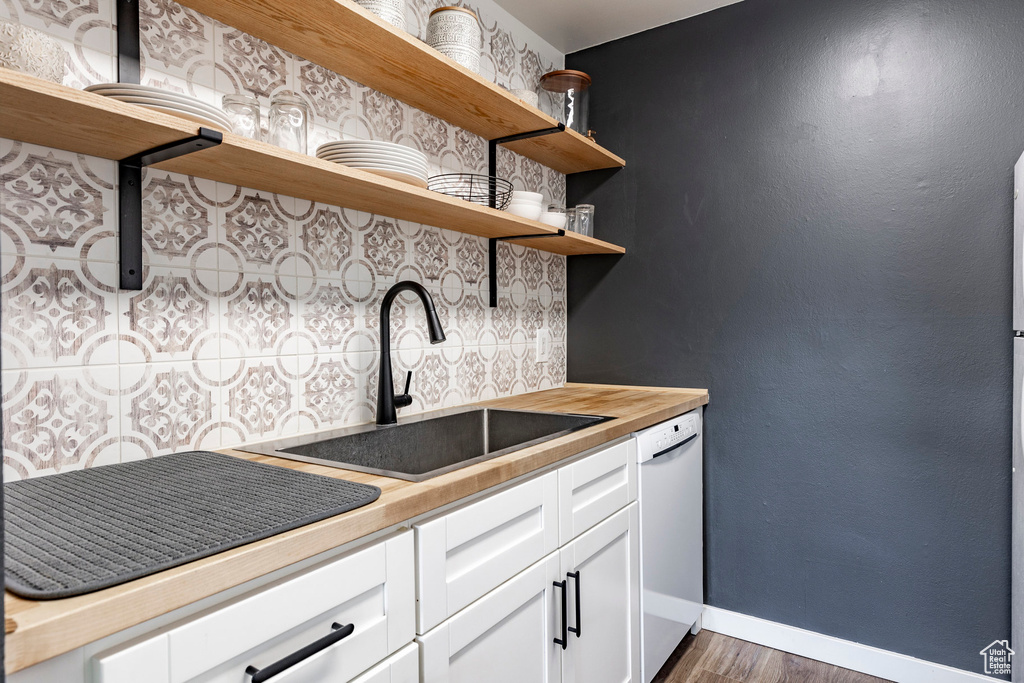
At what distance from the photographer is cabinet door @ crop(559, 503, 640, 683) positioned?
4.64ft

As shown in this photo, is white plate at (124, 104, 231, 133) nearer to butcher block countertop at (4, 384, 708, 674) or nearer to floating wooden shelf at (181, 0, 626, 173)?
floating wooden shelf at (181, 0, 626, 173)

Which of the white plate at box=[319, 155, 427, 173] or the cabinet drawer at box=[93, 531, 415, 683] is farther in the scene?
the white plate at box=[319, 155, 427, 173]

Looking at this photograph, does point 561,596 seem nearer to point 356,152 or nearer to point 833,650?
point 356,152

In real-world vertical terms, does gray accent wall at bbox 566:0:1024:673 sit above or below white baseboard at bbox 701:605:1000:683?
above

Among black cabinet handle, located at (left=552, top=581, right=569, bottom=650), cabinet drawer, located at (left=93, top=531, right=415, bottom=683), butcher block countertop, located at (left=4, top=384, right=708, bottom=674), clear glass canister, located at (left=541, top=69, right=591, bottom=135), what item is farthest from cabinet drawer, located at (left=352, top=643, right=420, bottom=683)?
clear glass canister, located at (left=541, top=69, right=591, bottom=135)

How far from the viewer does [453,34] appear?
5.34 ft

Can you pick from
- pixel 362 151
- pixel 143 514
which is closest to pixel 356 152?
pixel 362 151

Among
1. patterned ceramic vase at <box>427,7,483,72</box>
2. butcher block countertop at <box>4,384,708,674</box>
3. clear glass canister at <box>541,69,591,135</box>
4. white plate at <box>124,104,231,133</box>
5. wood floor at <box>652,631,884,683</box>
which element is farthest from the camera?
clear glass canister at <box>541,69,591,135</box>

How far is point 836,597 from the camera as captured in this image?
208 centimetres

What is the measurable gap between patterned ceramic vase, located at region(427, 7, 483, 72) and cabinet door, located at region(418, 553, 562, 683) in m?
1.30

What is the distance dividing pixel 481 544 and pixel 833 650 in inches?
64.6

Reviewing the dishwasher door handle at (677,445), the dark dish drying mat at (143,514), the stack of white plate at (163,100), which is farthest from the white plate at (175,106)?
the dishwasher door handle at (677,445)

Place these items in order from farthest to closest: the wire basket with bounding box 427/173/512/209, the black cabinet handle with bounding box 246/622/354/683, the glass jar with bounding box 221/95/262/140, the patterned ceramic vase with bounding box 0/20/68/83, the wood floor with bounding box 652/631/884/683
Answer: the wood floor with bounding box 652/631/884/683 < the wire basket with bounding box 427/173/512/209 < the glass jar with bounding box 221/95/262/140 < the patterned ceramic vase with bounding box 0/20/68/83 < the black cabinet handle with bounding box 246/622/354/683

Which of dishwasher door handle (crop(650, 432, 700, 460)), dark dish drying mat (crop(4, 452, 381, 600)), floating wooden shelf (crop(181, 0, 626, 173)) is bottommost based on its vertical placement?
dishwasher door handle (crop(650, 432, 700, 460))
